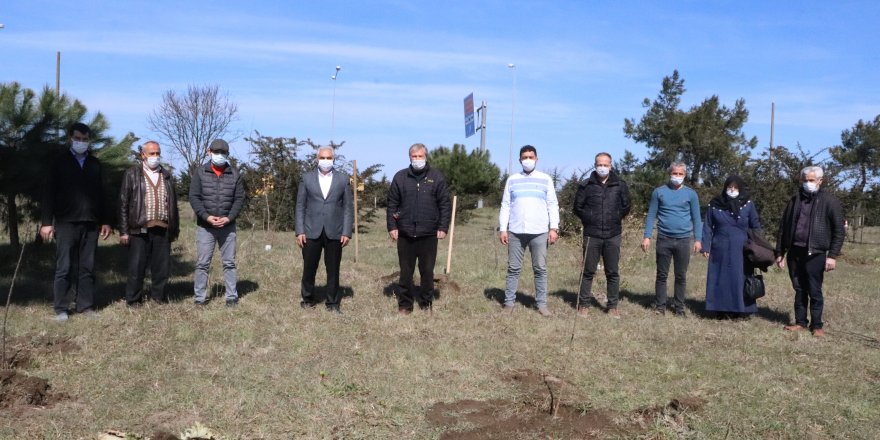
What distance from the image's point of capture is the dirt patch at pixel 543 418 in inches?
166

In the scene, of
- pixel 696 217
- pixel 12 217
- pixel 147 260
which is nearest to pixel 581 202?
pixel 696 217

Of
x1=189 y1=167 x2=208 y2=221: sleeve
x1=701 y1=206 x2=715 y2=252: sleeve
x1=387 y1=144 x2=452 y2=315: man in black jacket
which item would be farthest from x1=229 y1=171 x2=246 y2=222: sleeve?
x1=701 y1=206 x2=715 y2=252: sleeve

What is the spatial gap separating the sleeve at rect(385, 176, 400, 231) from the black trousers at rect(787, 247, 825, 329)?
404 centimetres

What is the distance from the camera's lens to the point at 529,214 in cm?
730

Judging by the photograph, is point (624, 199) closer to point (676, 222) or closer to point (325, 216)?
point (676, 222)

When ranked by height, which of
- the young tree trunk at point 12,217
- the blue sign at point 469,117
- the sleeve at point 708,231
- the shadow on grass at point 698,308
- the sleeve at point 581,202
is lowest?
the shadow on grass at point 698,308

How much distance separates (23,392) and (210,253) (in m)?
2.99

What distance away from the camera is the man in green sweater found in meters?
7.59

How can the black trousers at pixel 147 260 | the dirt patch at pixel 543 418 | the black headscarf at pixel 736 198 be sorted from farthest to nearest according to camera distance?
the black headscarf at pixel 736 198 < the black trousers at pixel 147 260 < the dirt patch at pixel 543 418

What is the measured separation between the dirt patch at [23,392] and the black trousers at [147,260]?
7.99ft

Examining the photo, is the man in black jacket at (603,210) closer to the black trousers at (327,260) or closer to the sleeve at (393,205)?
the sleeve at (393,205)

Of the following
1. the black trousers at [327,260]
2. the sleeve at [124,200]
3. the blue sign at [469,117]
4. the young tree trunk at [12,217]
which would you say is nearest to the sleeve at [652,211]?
the black trousers at [327,260]

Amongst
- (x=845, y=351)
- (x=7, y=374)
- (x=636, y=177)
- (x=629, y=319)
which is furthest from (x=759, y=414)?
(x=636, y=177)

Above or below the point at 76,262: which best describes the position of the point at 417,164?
above
